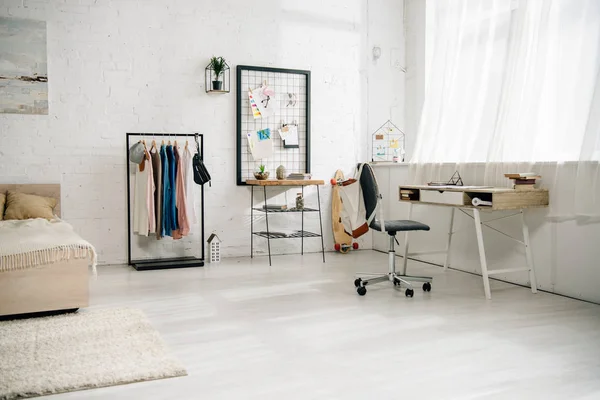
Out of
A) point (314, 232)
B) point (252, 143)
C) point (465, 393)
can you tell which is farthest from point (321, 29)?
point (465, 393)

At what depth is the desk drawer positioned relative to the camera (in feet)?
14.0

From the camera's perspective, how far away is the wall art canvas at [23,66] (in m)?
5.04

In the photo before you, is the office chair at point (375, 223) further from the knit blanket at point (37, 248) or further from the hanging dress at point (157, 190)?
the hanging dress at point (157, 190)

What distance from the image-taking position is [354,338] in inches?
122

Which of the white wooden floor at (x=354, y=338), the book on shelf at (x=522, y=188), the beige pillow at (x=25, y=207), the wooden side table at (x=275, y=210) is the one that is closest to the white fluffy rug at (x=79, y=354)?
the white wooden floor at (x=354, y=338)

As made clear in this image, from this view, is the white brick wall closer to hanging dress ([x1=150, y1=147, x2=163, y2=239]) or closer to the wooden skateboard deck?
the wooden skateboard deck

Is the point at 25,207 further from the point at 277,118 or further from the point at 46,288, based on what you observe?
the point at 277,118

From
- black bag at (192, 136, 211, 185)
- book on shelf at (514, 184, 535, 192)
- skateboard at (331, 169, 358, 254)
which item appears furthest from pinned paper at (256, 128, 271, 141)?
book on shelf at (514, 184, 535, 192)

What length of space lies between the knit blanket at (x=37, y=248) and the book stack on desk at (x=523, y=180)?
2938 millimetres

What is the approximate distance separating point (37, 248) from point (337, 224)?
340cm

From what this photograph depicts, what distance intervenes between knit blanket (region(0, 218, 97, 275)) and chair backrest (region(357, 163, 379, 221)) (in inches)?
73.8

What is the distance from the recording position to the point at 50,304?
3.59 meters

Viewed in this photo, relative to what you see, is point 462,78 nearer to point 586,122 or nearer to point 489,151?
point 489,151

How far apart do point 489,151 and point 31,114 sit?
400 cm
